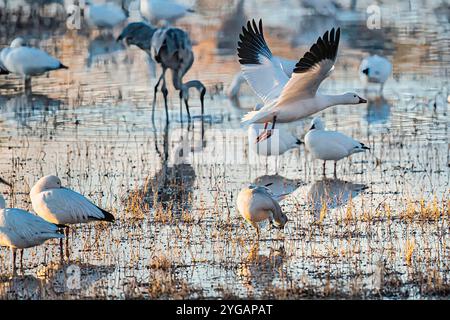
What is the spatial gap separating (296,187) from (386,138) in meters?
2.79

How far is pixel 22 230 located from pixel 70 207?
0.63 metres

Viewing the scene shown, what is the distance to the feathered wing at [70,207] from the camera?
9078 millimetres

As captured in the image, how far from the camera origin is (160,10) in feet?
77.3

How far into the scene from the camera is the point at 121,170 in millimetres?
12531

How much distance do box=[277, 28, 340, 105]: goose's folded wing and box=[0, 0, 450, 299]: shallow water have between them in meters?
0.99

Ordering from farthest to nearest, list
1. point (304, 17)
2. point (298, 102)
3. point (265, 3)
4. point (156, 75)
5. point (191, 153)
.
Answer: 1. point (265, 3)
2. point (304, 17)
3. point (156, 75)
4. point (191, 153)
5. point (298, 102)

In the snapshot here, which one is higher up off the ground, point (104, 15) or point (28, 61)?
point (104, 15)

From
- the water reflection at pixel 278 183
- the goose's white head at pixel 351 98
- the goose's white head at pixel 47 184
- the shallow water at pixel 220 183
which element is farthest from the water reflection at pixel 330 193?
the goose's white head at pixel 47 184

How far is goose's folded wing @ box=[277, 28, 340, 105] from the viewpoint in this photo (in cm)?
983

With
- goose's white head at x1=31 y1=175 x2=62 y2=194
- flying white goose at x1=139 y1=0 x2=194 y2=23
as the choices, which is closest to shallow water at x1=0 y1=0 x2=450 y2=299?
goose's white head at x1=31 y1=175 x2=62 y2=194

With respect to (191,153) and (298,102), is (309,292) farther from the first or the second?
(191,153)

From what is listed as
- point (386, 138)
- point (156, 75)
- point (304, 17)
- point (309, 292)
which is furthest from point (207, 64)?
point (309, 292)

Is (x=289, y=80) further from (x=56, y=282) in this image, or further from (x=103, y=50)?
(x=103, y=50)

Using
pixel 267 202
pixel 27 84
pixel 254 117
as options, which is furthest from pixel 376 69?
pixel 267 202
